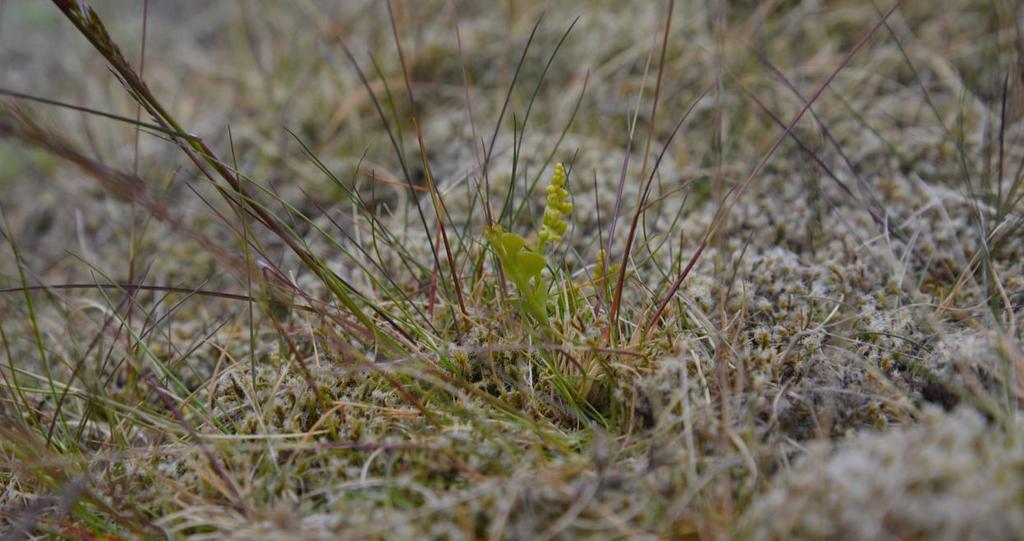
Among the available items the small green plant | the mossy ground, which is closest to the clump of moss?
the mossy ground

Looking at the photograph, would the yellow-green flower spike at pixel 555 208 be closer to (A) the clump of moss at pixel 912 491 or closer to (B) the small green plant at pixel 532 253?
(B) the small green plant at pixel 532 253

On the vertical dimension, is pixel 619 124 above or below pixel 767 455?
above

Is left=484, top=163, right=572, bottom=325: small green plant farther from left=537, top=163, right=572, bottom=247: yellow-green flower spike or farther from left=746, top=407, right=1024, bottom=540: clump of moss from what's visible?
left=746, top=407, right=1024, bottom=540: clump of moss

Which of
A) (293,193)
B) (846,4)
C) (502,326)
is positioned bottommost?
(502,326)

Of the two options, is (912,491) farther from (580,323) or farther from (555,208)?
(555,208)

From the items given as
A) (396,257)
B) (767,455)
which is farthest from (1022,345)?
(396,257)

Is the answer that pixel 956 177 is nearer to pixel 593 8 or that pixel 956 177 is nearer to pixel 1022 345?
pixel 1022 345

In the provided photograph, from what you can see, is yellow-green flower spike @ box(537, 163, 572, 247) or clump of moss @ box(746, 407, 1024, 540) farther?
yellow-green flower spike @ box(537, 163, 572, 247)

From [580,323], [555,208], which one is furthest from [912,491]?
[555,208]
